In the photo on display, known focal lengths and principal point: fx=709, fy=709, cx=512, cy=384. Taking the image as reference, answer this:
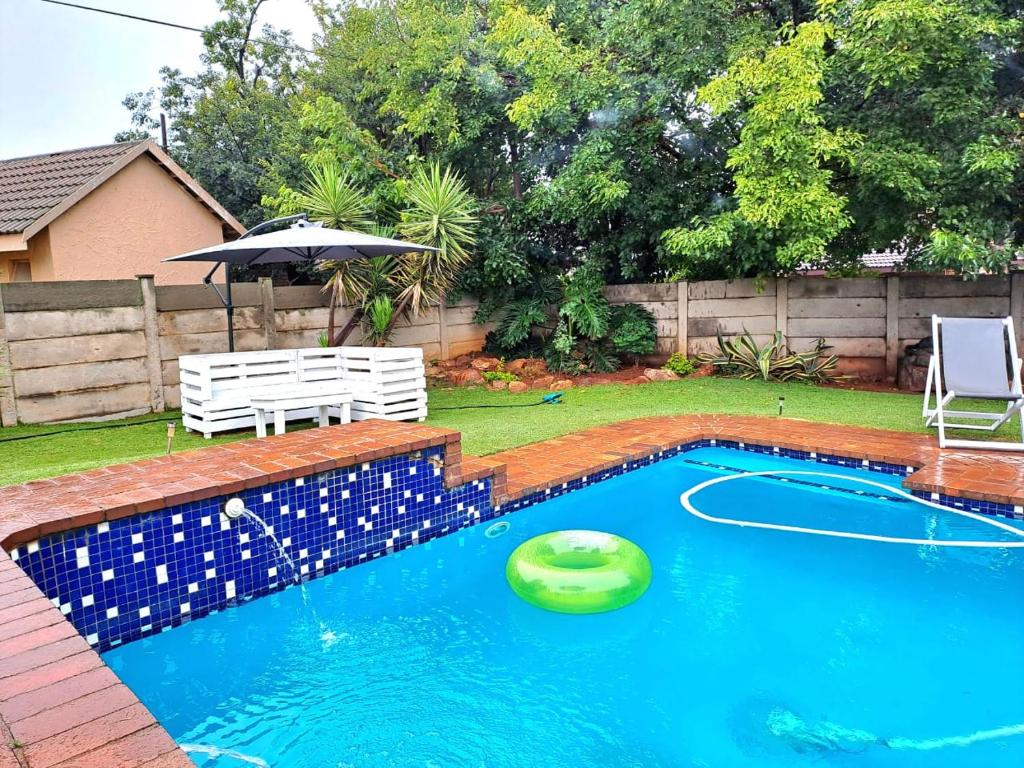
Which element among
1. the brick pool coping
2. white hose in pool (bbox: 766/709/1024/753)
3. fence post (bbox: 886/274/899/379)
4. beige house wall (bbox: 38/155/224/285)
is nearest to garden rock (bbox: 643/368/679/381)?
the brick pool coping

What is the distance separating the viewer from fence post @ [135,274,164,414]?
312 inches

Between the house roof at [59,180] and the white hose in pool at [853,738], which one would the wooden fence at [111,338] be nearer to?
the house roof at [59,180]

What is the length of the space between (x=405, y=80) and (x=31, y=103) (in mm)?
21309

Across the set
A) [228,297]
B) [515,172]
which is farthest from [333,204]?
[515,172]

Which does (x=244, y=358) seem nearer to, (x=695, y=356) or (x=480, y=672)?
(x=480, y=672)

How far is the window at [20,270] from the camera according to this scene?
1277 centimetres

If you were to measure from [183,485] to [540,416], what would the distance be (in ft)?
16.0

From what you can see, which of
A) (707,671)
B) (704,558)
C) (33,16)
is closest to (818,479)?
(704,558)

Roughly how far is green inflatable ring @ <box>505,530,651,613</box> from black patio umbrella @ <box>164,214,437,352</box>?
13.4ft

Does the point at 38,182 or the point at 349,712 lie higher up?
the point at 38,182

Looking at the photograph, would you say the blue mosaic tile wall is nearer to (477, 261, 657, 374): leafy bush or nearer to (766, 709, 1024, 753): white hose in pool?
(766, 709, 1024, 753): white hose in pool

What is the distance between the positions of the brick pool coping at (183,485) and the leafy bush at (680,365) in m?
3.25

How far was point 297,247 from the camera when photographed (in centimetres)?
758

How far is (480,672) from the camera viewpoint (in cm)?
343
